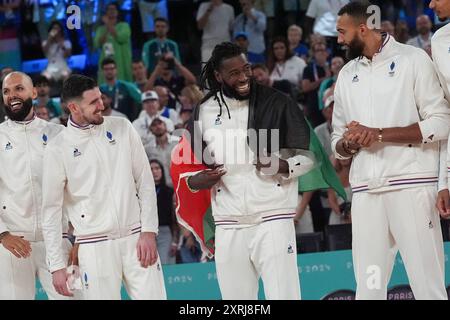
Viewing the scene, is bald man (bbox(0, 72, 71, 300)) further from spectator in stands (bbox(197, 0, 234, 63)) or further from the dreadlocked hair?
spectator in stands (bbox(197, 0, 234, 63))

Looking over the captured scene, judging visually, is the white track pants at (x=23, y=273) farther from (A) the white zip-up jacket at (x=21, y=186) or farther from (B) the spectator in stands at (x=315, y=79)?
(B) the spectator in stands at (x=315, y=79)

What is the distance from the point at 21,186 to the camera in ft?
22.7

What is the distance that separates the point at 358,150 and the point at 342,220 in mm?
3534

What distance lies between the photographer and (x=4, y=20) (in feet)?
42.1

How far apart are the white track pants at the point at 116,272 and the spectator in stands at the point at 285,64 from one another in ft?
18.0

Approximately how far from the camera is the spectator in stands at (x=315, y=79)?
35.5 feet

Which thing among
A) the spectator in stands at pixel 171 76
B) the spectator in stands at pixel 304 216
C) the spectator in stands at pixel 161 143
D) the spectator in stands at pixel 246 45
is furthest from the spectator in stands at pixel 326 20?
the spectator in stands at pixel 304 216

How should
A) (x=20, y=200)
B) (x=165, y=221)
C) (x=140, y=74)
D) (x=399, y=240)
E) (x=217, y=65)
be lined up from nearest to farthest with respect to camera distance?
(x=399, y=240) < (x=217, y=65) < (x=20, y=200) < (x=165, y=221) < (x=140, y=74)

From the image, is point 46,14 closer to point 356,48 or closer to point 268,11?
point 268,11

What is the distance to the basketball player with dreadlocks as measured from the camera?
238 inches

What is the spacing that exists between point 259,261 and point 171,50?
21.1 ft

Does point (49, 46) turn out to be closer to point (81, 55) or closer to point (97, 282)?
point (81, 55)

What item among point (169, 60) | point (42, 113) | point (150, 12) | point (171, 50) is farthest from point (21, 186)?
point (150, 12)
